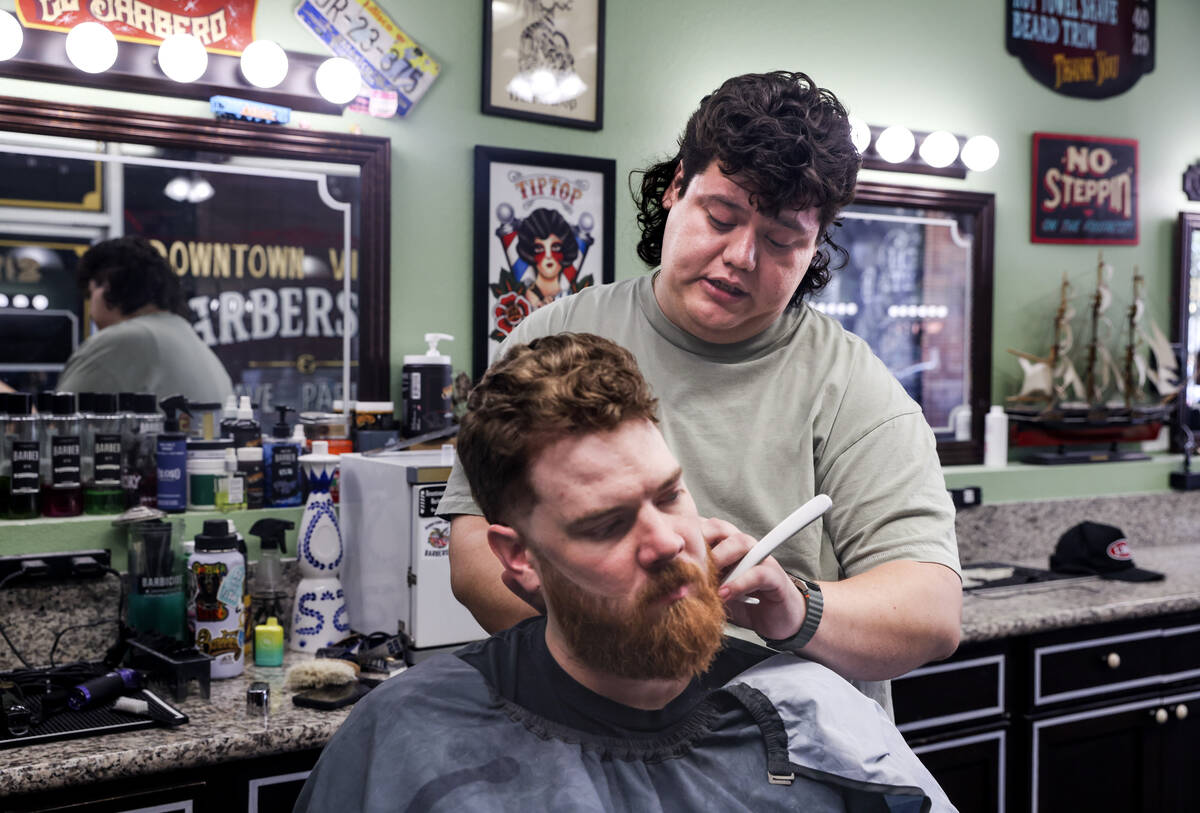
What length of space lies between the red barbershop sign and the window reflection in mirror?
10.4 inches

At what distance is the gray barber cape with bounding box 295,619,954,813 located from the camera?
3.79 ft

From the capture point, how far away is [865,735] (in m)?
1.19

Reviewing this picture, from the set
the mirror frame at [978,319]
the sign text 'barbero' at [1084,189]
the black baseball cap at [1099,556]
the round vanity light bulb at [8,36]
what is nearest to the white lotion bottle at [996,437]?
the mirror frame at [978,319]

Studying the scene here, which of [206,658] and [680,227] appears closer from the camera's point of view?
[680,227]

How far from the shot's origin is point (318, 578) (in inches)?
95.7

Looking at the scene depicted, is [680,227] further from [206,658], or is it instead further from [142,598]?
[142,598]

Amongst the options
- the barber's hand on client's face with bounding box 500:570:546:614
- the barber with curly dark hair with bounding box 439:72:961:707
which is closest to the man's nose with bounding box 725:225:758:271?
the barber with curly dark hair with bounding box 439:72:961:707

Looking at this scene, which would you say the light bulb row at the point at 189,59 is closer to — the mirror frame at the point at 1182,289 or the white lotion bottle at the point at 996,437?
the white lotion bottle at the point at 996,437

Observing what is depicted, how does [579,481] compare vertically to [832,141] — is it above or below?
below

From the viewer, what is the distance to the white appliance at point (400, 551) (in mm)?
2285

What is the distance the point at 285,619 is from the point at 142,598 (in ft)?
1.18

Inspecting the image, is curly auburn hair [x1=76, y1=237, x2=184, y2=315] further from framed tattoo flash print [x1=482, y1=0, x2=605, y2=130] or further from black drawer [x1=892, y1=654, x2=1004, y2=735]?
black drawer [x1=892, y1=654, x2=1004, y2=735]

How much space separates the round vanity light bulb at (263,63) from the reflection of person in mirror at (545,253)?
2.45 feet

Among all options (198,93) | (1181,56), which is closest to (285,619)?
(198,93)
